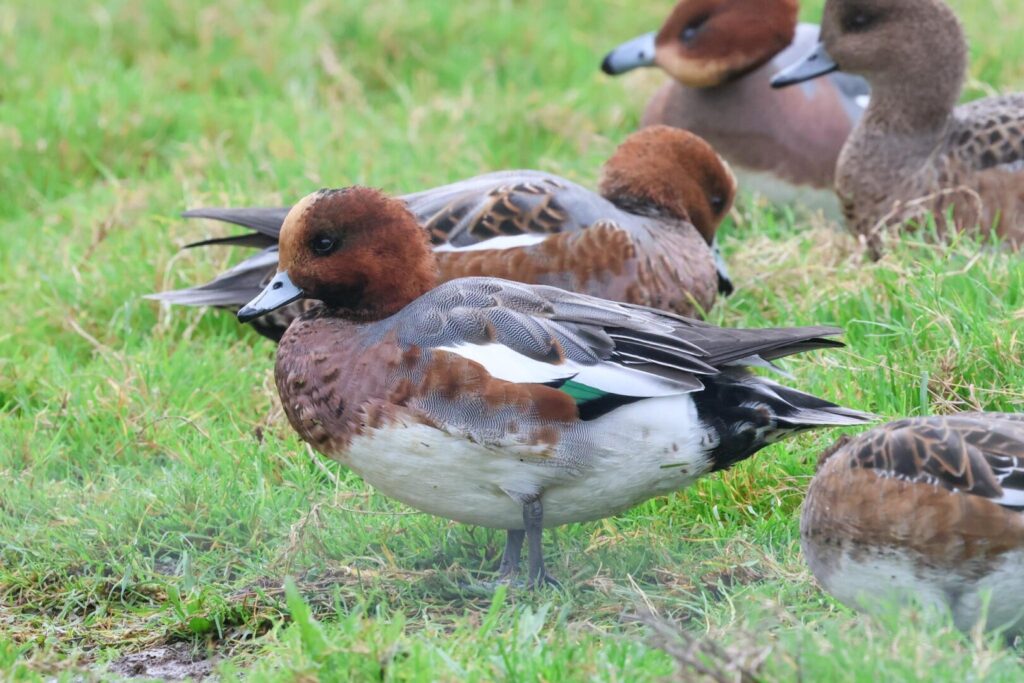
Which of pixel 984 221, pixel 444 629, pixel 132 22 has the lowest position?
pixel 444 629

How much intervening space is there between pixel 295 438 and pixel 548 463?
114 centimetres

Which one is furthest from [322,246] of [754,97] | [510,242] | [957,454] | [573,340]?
[754,97]

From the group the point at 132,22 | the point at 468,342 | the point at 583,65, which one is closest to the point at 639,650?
the point at 468,342

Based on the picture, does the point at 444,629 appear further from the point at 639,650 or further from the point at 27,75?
the point at 27,75

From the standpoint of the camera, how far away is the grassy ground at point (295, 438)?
300 centimetres

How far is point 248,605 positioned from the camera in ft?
11.7

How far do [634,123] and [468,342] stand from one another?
3.78 metres

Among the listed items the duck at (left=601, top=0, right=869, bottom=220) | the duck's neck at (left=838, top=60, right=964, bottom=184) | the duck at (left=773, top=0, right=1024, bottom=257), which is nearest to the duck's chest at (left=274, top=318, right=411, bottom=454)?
the duck at (left=773, top=0, right=1024, bottom=257)

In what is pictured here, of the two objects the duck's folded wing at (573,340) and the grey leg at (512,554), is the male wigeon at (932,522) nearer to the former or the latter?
the duck's folded wing at (573,340)

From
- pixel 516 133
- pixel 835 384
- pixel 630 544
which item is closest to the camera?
pixel 630 544

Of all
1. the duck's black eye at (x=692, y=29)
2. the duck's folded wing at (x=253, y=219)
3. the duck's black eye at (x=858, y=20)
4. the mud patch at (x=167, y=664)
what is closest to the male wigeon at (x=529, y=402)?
the mud patch at (x=167, y=664)

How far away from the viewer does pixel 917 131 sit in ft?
18.0

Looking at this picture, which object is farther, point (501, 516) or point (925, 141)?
point (925, 141)

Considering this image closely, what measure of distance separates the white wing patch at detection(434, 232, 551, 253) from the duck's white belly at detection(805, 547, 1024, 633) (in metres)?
1.81
